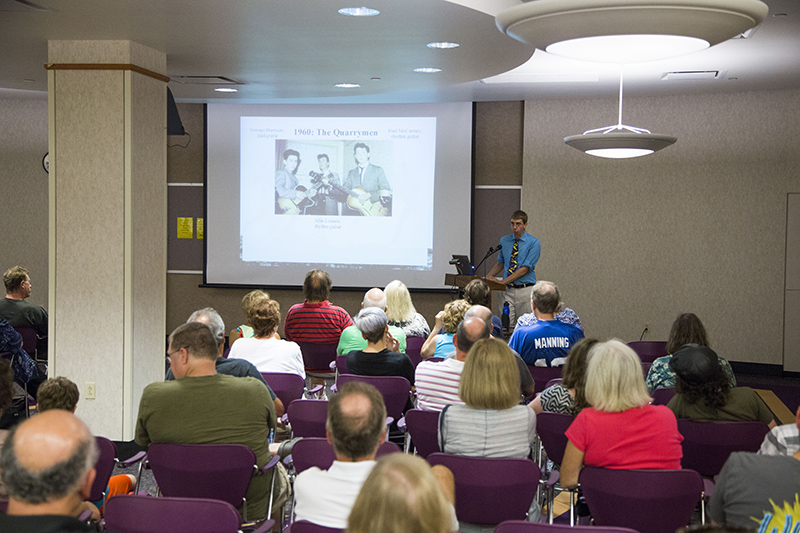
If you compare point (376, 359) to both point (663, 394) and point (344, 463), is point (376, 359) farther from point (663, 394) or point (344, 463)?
point (344, 463)

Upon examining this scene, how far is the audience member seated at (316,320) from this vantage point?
627 centimetres

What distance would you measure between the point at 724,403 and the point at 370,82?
481cm

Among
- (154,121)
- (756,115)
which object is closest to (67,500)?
(154,121)

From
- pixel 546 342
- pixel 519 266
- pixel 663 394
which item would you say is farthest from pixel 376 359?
pixel 519 266

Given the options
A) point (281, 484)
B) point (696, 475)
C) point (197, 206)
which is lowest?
point (281, 484)

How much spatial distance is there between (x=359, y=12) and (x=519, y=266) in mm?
→ 4890

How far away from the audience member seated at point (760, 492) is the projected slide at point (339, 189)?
7846mm

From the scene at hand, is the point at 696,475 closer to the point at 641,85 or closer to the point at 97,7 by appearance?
the point at 97,7

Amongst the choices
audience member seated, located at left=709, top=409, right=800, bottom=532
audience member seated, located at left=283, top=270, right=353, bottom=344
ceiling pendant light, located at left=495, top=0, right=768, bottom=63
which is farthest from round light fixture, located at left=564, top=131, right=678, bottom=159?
audience member seated, located at left=709, top=409, right=800, bottom=532

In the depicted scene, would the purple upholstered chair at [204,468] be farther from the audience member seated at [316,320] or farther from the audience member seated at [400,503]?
the audience member seated at [316,320]

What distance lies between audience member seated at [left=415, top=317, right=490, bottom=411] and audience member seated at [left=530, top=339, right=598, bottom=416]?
429 mm

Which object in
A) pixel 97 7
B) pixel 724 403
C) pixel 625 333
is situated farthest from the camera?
pixel 625 333

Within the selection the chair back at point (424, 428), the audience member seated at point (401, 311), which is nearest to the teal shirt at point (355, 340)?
the audience member seated at point (401, 311)

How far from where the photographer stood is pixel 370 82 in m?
7.40
